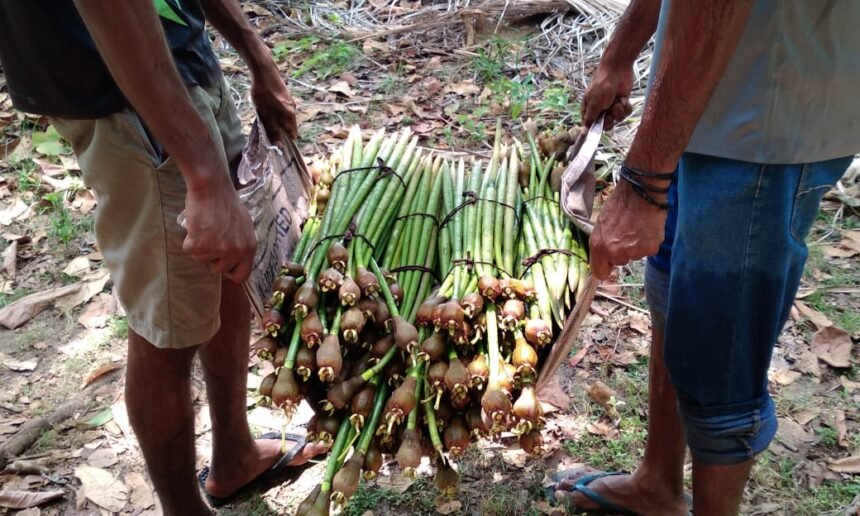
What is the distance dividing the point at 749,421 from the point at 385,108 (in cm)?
Result: 378

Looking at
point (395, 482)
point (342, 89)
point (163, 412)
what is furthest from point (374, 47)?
point (163, 412)

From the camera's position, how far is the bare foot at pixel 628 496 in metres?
2.49

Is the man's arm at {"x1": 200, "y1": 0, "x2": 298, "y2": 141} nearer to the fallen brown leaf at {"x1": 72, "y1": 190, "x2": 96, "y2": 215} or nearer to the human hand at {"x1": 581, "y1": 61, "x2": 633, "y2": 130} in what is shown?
the human hand at {"x1": 581, "y1": 61, "x2": 633, "y2": 130}

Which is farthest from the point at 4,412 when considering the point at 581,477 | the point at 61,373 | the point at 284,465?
the point at 581,477

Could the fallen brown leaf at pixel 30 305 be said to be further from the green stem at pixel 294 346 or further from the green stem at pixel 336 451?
the green stem at pixel 336 451

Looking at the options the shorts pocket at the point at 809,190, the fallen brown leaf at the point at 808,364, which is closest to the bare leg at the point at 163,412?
the shorts pocket at the point at 809,190

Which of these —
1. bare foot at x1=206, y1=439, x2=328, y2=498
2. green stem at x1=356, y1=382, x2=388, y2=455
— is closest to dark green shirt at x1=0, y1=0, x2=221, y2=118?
green stem at x1=356, y1=382, x2=388, y2=455

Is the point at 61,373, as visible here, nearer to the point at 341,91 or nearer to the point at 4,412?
the point at 4,412

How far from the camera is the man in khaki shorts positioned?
1646 millimetres

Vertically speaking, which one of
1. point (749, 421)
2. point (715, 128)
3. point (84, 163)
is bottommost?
point (749, 421)

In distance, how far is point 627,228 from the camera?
1771 mm

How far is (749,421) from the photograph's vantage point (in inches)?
71.3

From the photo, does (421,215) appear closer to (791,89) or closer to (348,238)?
(348,238)

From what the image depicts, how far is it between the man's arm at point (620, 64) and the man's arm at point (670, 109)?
0.77m
